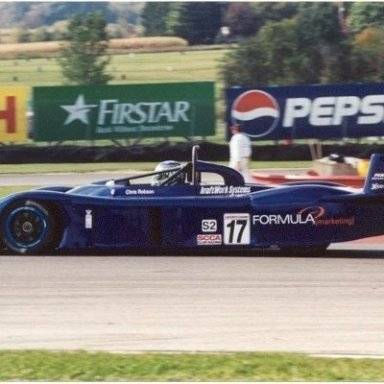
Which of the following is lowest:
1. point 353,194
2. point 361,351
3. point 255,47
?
point 361,351

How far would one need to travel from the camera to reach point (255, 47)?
44938mm

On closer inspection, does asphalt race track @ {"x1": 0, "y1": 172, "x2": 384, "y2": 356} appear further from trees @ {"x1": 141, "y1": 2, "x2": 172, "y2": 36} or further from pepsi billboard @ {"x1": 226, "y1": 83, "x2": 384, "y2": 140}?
trees @ {"x1": 141, "y1": 2, "x2": 172, "y2": 36}

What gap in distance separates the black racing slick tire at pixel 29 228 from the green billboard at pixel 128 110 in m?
17.8

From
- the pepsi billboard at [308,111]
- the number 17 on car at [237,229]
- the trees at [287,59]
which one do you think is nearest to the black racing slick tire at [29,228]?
the number 17 on car at [237,229]

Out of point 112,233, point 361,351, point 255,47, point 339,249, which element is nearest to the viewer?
point 361,351

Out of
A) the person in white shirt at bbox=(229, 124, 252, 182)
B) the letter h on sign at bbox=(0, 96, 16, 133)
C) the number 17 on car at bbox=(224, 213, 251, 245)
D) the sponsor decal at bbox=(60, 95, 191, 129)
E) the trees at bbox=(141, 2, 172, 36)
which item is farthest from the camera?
the trees at bbox=(141, 2, 172, 36)

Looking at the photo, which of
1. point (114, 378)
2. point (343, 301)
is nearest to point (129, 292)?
point (343, 301)

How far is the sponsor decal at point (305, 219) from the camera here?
37.0 ft

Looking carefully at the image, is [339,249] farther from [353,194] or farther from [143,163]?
[143,163]

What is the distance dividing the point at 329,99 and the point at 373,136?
1.58 metres

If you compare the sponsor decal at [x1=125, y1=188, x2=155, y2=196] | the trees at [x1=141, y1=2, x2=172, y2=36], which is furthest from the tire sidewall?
the trees at [x1=141, y1=2, x2=172, y2=36]

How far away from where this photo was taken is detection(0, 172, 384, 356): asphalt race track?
293 inches

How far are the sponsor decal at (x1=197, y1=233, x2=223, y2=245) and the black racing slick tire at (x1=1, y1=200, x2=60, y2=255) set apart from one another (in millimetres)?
1471

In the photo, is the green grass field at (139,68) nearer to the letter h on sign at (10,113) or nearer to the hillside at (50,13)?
the letter h on sign at (10,113)
